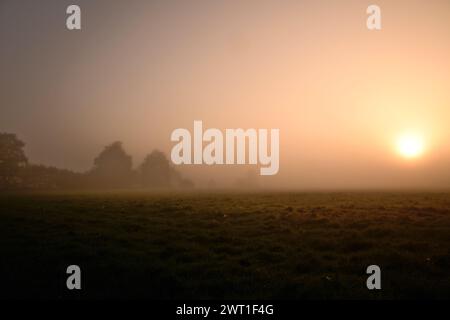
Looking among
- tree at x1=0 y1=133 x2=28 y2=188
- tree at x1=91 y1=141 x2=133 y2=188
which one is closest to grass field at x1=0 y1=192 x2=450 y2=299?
tree at x1=0 y1=133 x2=28 y2=188

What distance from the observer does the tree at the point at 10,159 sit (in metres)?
83.4

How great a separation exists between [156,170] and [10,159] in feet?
200

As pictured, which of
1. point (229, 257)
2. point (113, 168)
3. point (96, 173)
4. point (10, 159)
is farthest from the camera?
point (113, 168)

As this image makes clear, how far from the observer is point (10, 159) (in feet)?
282

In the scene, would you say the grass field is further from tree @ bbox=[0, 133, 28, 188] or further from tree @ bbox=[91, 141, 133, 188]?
tree @ bbox=[91, 141, 133, 188]

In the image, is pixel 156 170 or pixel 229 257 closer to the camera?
pixel 229 257

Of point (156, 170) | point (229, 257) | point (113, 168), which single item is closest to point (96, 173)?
point (113, 168)

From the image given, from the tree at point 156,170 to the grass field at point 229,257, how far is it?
118 meters

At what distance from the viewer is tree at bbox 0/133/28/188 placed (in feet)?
274

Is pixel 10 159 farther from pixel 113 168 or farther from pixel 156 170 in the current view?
pixel 156 170

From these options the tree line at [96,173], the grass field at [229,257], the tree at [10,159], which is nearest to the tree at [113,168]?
the tree line at [96,173]

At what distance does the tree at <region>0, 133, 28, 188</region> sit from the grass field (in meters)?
74.0
